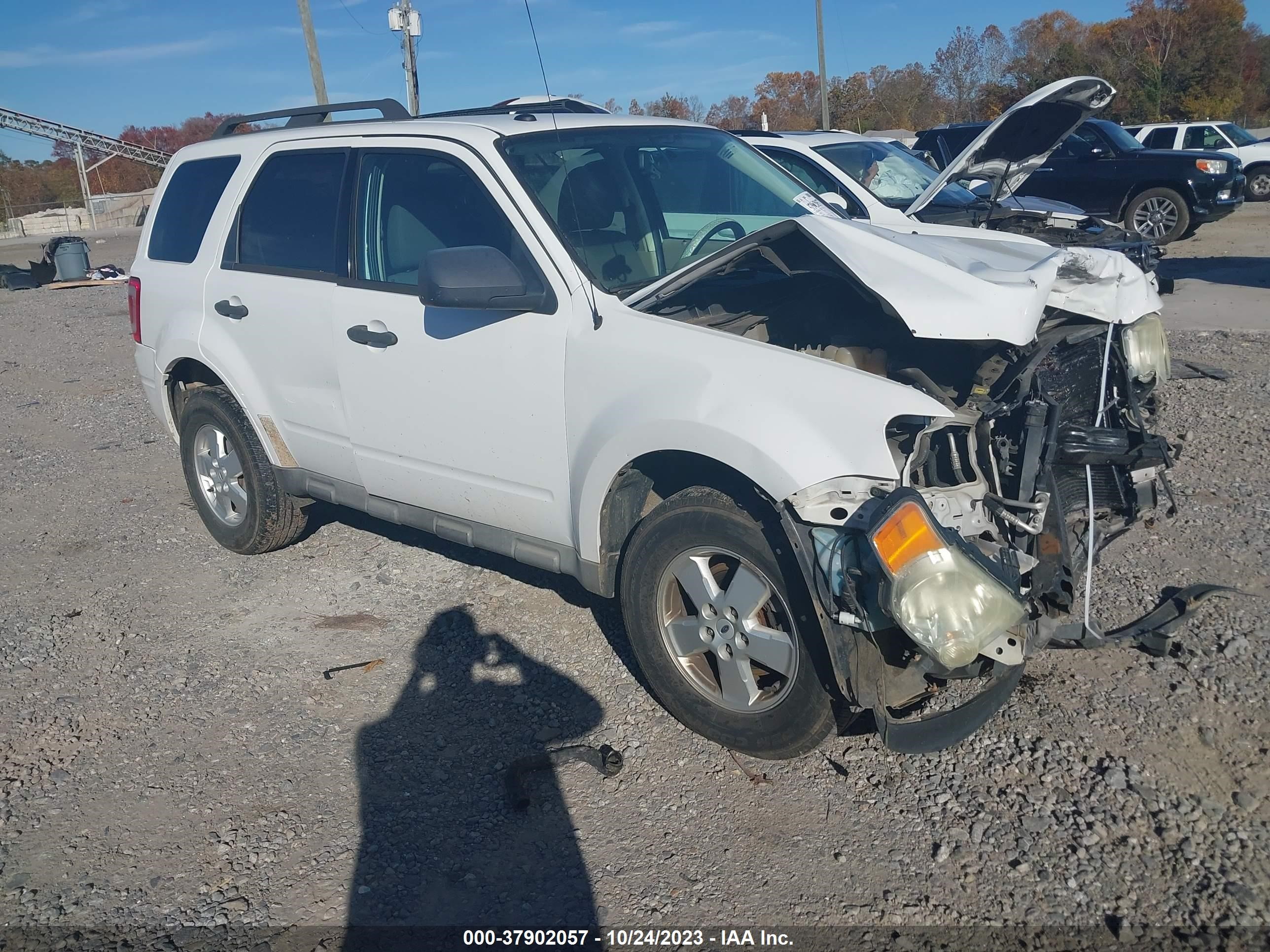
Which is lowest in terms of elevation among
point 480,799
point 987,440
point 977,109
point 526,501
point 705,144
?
point 480,799

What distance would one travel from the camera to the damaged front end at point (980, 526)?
267cm

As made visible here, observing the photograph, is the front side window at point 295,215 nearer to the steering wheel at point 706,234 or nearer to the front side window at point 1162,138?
the steering wheel at point 706,234

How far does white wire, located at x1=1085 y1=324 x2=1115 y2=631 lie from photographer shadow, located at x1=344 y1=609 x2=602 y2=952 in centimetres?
176

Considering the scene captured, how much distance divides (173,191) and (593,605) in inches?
127

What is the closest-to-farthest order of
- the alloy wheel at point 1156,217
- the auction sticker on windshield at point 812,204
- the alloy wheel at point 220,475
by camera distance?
the auction sticker on windshield at point 812,204, the alloy wheel at point 220,475, the alloy wheel at point 1156,217

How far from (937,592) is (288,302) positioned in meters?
3.18

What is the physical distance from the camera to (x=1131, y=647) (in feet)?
12.5

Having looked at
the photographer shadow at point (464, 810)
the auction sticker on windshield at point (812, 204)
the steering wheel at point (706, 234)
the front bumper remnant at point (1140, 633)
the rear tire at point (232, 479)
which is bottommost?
the photographer shadow at point (464, 810)

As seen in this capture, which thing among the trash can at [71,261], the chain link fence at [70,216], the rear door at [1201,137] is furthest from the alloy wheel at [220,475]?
the chain link fence at [70,216]

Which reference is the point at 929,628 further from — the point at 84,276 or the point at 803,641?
the point at 84,276

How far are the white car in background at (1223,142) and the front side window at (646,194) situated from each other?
55.6 feet

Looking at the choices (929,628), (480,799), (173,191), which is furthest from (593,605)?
(173,191)

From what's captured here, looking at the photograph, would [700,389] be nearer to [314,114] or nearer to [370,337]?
[370,337]

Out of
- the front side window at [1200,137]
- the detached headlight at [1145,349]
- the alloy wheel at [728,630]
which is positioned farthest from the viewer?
the front side window at [1200,137]
